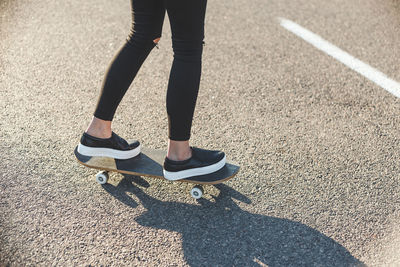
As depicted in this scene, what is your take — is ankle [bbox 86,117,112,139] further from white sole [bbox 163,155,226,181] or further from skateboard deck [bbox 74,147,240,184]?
white sole [bbox 163,155,226,181]

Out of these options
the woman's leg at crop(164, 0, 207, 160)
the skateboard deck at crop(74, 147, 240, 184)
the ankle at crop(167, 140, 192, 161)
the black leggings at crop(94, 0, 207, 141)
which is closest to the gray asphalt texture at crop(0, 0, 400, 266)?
the skateboard deck at crop(74, 147, 240, 184)

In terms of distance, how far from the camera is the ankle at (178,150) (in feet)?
8.35

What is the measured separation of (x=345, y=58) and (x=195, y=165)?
7.54 ft

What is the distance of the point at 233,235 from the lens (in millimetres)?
2461

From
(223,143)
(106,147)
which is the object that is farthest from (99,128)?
(223,143)

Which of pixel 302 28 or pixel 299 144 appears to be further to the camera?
pixel 302 28

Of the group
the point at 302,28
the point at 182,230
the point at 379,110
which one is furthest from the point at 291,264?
the point at 302,28

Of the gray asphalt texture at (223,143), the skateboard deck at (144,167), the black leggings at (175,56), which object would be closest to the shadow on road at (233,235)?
the gray asphalt texture at (223,143)

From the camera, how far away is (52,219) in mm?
2525

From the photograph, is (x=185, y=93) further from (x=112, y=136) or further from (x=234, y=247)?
(x=234, y=247)

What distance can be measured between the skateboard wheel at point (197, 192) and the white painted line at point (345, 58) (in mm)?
2012

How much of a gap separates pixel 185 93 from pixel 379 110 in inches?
74.0

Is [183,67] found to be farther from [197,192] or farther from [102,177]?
[102,177]

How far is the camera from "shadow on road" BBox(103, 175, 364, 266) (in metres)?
2.33
